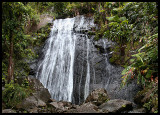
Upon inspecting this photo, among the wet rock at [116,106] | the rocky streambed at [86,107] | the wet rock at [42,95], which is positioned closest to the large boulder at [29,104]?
the rocky streambed at [86,107]

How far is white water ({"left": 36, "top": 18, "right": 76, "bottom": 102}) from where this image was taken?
314 inches

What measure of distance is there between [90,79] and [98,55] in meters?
1.83

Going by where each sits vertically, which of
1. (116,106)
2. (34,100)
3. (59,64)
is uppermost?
(59,64)

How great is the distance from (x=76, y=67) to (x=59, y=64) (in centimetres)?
129

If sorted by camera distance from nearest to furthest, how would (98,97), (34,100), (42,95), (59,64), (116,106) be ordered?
(116,106) < (34,100) < (98,97) < (42,95) < (59,64)

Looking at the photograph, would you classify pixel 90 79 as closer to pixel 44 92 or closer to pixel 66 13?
pixel 44 92

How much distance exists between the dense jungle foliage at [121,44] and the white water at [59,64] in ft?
3.82

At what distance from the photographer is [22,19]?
5.85 metres

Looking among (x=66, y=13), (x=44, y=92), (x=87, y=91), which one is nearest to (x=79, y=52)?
(x=87, y=91)

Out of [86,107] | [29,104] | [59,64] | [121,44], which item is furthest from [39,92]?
[121,44]

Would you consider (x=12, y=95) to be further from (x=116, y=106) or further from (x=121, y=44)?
(x=121, y=44)

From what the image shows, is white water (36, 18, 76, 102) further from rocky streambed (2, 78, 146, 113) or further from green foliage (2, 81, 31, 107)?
green foliage (2, 81, 31, 107)

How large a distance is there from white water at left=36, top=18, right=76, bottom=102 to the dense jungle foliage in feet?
3.82

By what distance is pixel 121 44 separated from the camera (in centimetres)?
795
